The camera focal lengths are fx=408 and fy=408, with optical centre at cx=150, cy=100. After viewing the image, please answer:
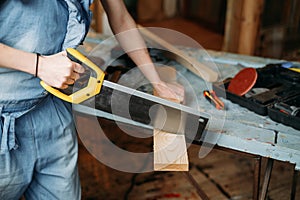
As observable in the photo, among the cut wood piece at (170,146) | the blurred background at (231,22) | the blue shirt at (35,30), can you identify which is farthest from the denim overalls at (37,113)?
the blurred background at (231,22)

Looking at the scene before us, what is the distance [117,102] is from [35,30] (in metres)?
0.27

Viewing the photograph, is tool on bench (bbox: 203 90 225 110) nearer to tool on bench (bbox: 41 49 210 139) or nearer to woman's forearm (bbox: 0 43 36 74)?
tool on bench (bbox: 41 49 210 139)

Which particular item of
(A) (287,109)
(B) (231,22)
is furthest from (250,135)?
(B) (231,22)

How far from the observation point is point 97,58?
146cm

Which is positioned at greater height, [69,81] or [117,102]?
[69,81]

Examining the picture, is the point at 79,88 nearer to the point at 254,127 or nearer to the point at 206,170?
the point at 254,127

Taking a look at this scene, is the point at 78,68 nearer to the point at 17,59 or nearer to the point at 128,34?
the point at 17,59

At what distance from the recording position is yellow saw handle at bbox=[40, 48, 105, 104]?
884mm

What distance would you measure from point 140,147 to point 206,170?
38cm

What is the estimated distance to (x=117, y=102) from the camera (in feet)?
3.41

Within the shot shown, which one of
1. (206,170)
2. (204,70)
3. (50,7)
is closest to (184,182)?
(206,170)

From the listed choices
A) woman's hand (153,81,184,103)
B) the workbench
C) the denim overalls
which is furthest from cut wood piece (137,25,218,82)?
the denim overalls

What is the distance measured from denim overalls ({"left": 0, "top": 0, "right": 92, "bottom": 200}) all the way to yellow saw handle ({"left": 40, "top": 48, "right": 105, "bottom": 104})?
0.23 ft

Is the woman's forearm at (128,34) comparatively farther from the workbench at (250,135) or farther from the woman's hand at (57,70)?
the woman's hand at (57,70)
